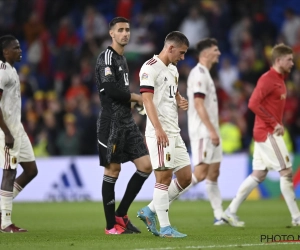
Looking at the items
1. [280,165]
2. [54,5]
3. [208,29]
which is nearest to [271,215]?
[280,165]

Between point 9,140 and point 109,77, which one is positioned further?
point 9,140

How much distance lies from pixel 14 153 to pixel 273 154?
373cm

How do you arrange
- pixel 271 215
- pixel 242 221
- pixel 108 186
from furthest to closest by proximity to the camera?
pixel 271 215, pixel 242 221, pixel 108 186

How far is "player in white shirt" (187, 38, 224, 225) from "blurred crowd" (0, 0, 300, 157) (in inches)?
267

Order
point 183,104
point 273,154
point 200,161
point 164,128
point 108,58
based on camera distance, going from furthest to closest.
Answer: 1. point 200,161
2. point 273,154
3. point 108,58
4. point 183,104
5. point 164,128

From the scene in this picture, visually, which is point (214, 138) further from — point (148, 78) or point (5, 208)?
point (5, 208)

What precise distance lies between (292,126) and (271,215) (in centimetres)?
610

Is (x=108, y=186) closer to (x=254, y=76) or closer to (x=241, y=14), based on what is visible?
(x=254, y=76)

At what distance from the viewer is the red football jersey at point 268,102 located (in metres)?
11.7

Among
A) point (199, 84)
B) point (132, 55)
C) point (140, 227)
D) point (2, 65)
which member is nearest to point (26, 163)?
point (2, 65)

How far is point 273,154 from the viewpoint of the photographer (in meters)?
11.7

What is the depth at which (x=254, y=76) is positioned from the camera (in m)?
21.0

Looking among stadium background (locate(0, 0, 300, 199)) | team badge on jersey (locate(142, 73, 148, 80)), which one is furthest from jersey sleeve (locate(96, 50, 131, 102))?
stadium background (locate(0, 0, 300, 199))

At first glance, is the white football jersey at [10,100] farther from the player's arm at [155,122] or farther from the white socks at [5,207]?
the player's arm at [155,122]
